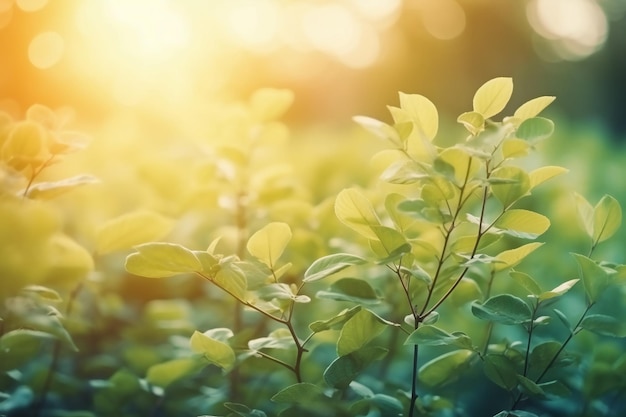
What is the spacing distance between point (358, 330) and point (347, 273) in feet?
1.79

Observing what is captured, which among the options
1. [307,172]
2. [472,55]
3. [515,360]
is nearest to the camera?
[515,360]

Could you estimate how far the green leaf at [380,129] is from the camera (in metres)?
0.85

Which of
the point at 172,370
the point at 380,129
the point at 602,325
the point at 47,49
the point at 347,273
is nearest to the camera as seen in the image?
the point at 380,129

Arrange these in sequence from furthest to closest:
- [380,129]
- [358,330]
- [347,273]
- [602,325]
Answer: [347,273] < [602,325] < [358,330] < [380,129]

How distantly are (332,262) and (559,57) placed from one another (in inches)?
375

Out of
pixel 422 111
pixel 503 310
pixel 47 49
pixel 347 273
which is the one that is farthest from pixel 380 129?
pixel 47 49

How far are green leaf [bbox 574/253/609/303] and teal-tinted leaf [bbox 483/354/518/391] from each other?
0.18 meters

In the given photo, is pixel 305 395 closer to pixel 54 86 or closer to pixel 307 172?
pixel 307 172

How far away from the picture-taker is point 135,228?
1.12 metres

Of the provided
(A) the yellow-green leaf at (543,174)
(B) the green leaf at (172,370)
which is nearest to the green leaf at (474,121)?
(A) the yellow-green leaf at (543,174)

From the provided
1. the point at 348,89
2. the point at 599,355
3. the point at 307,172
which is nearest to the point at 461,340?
the point at 599,355

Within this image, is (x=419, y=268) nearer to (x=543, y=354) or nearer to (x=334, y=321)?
(x=334, y=321)

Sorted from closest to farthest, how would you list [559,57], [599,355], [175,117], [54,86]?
[599,355] → [175,117] → [54,86] → [559,57]

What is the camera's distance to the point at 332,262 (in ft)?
3.02
